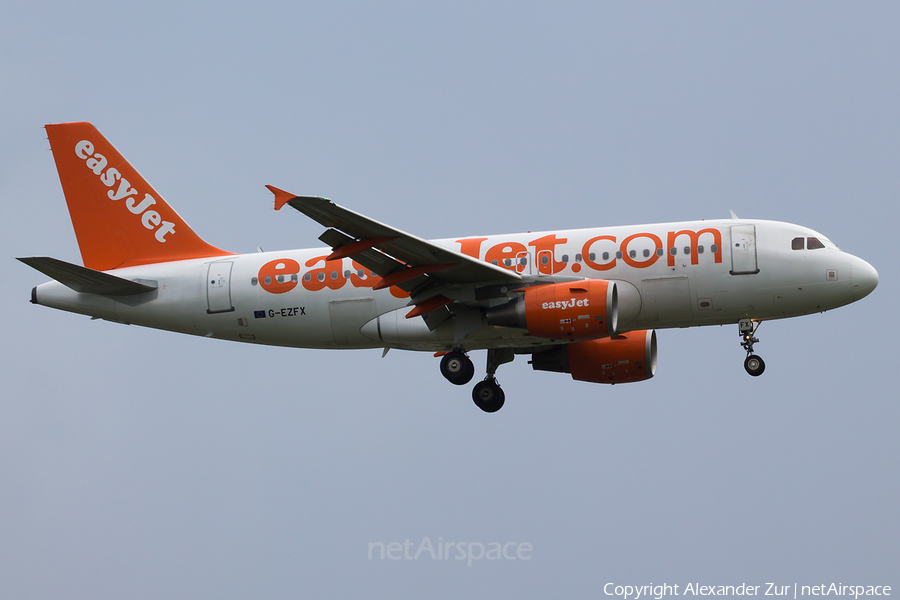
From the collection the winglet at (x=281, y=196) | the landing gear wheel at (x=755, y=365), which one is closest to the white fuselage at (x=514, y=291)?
the landing gear wheel at (x=755, y=365)

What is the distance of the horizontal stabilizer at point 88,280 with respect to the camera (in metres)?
28.9

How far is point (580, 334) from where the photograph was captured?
86.4 ft

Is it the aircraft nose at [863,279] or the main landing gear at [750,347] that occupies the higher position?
the aircraft nose at [863,279]

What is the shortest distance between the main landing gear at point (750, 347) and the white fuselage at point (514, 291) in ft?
1.17

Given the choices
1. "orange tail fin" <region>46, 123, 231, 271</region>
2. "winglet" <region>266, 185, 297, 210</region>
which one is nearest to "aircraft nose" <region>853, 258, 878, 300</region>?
"winglet" <region>266, 185, 297, 210</region>

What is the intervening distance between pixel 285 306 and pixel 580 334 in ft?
30.0

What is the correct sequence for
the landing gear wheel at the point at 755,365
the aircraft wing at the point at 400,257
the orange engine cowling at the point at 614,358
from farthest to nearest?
1. the orange engine cowling at the point at 614,358
2. the landing gear wheel at the point at 755,365
3. the aircraft wing at the point at 400,257

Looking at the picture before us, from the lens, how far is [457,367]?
2892 cm

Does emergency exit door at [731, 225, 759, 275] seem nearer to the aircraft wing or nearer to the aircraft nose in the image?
the aircraft nose

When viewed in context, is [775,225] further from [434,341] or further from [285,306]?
[285,306]

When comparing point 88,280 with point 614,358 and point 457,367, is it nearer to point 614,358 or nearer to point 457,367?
point 457,367

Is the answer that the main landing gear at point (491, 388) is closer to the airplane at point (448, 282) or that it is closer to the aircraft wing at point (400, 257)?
the airplane at point (448, 282)

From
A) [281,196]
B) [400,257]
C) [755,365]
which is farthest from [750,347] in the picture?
[281,196]

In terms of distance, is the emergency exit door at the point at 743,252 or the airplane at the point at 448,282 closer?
the airplane at the point at 448,282
